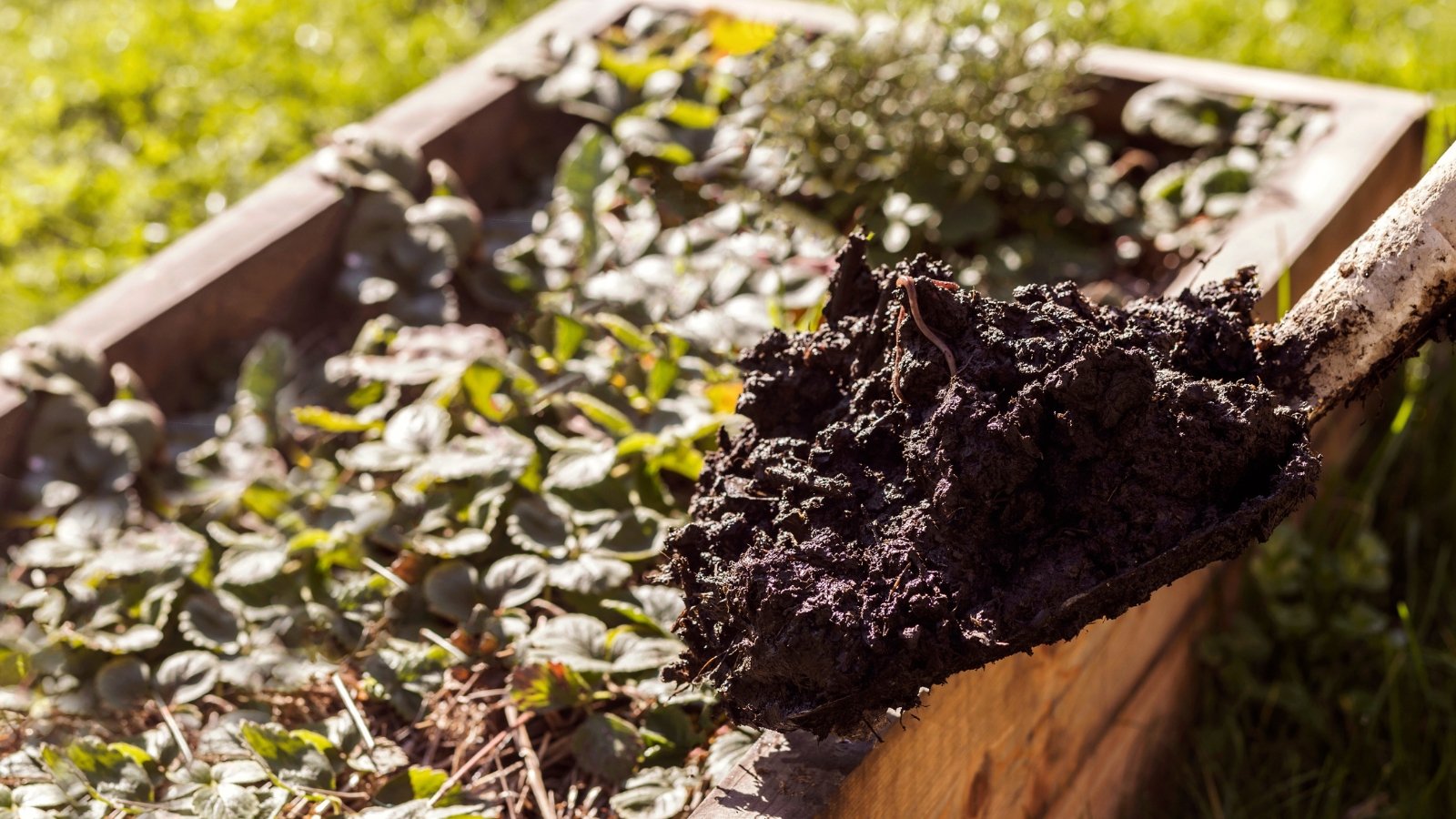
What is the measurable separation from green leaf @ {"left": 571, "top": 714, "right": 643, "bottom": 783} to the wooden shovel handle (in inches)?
28.0

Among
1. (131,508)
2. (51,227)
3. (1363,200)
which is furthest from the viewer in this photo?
(51,227)

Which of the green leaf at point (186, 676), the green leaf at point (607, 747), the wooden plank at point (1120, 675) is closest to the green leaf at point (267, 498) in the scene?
the green leaf at point (186, 676)

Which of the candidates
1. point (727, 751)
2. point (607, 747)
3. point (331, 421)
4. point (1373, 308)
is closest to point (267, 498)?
point (331, 421)

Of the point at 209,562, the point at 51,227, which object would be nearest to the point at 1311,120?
the point at 209,562

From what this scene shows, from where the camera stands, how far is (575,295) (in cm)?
190

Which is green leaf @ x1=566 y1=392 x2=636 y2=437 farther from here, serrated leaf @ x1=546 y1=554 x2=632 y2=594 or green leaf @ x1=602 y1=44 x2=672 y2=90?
green leaf @ x1=602 y1=44 x2=672 y2=90

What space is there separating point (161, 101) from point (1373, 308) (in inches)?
120

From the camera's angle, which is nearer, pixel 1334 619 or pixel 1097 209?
pixel 1334 619

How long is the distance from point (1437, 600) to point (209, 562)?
5.98 ft

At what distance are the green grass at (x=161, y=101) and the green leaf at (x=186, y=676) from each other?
1425mm

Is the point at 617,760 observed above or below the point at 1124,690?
above

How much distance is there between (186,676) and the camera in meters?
1.48

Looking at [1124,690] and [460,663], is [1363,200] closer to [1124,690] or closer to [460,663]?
[1124,690]

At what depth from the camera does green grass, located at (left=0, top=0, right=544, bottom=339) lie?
113 inches
